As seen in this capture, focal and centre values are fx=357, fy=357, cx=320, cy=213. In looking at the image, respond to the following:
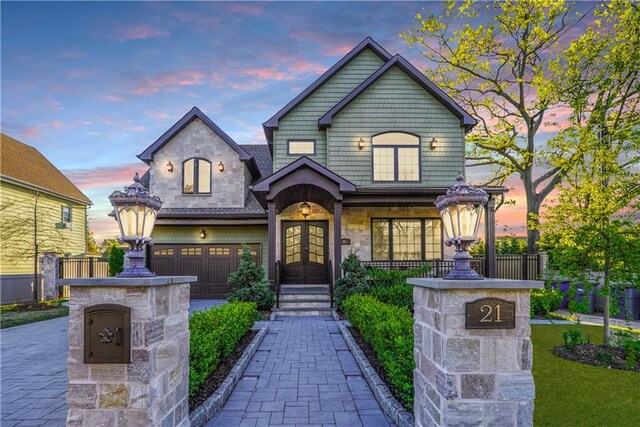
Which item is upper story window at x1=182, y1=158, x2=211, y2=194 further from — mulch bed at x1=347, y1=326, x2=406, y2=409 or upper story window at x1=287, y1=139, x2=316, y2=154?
mulch bed at x1=347, y1=326, x2=406, y2=409

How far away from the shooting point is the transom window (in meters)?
13.3

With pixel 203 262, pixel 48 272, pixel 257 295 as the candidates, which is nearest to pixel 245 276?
pixel 257 295

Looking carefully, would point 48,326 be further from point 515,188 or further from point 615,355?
point 515,188

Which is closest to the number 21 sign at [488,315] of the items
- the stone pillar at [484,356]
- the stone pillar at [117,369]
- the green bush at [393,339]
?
the stone pillar at [484,356]

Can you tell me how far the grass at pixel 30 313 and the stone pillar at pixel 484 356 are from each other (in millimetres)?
12255

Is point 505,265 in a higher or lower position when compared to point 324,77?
lower

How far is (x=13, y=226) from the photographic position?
47.0 ft

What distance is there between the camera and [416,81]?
45.1 ft

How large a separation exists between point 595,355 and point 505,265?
7580mm

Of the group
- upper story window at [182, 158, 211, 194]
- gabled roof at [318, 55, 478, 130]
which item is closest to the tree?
gabled roof at [318, 55, 478, 130]

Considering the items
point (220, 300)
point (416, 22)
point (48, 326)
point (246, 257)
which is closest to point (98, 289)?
point (246, 257)

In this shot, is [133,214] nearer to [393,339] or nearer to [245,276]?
[393,339]

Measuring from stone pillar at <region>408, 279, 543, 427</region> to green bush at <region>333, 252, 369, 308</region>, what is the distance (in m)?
7.47

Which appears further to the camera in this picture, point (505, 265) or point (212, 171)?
point (212, 171)
